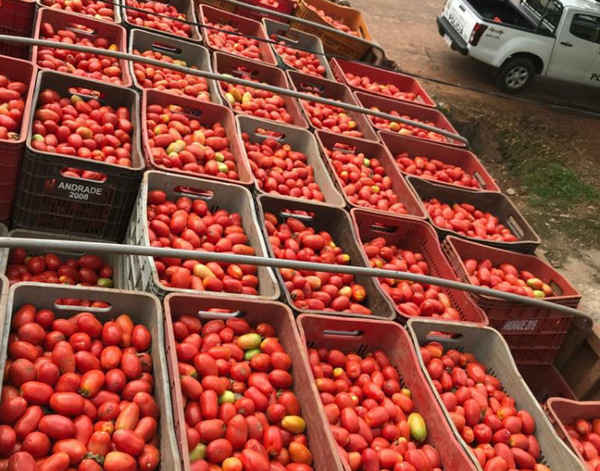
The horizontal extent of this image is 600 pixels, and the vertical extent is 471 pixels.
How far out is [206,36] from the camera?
18.5 feet

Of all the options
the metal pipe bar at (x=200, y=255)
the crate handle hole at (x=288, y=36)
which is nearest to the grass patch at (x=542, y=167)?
the crate handle hole at (x=288, y=36)

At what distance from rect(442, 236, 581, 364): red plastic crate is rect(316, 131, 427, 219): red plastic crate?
1.43ft

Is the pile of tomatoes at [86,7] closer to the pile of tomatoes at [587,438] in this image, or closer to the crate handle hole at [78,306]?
the crate handle hole at [78,306]

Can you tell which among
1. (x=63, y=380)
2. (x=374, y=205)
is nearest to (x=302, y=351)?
(x=63, y=380)

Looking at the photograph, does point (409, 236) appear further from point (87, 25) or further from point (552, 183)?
point (552, 183)

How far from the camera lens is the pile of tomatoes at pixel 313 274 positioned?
343cm

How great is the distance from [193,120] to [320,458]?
2.89 metres

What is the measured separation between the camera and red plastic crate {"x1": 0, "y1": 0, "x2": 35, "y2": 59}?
15.4 feet

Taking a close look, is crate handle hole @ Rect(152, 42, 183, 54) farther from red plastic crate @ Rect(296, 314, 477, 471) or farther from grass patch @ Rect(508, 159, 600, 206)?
grass patch @ Rect(508, 159, 600, 206)

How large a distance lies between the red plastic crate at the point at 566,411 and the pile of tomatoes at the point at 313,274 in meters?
1.12

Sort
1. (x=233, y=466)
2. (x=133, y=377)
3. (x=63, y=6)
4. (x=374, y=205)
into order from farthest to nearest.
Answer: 1. (x=63, y=6)
2. (x=374, y=205)
3. (x=133, y=377)
4. (x=233, y=466)

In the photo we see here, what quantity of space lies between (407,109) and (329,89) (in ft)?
2.68

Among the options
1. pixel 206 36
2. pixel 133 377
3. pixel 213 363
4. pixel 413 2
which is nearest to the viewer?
pixel 133 377

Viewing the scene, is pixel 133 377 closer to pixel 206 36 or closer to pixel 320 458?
pixel 320 458
